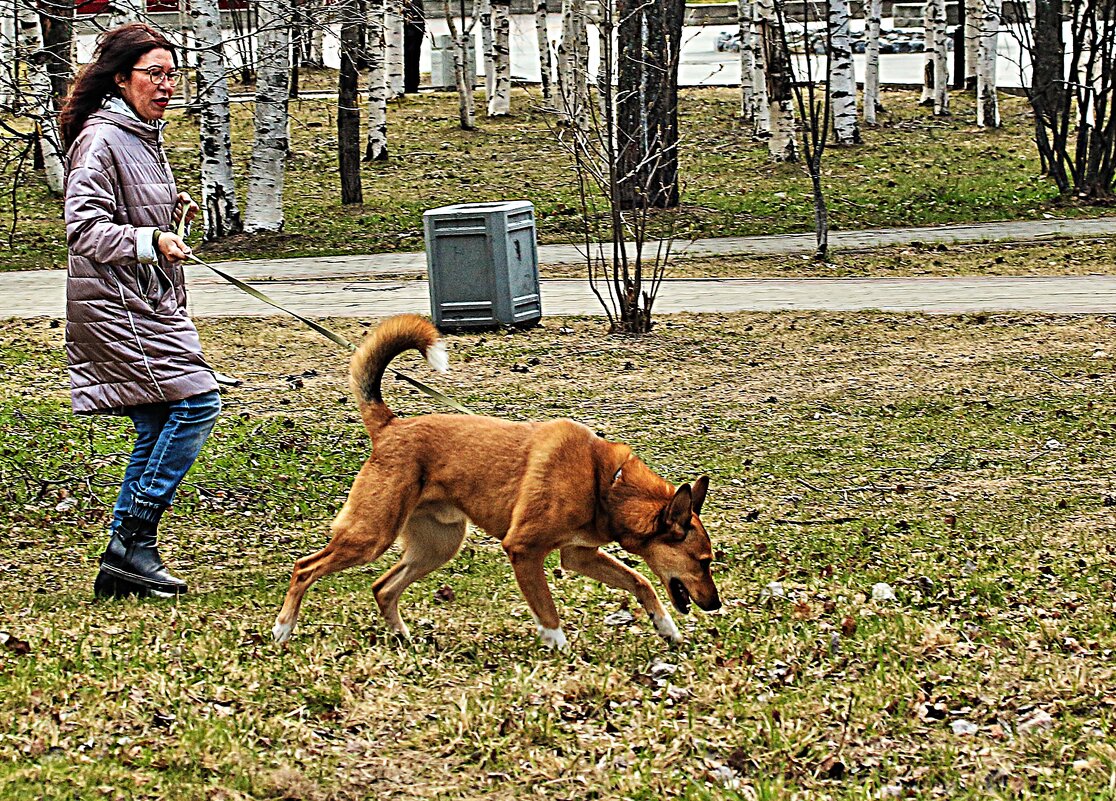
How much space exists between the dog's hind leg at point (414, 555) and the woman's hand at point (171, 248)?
1369 mm

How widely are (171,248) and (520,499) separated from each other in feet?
5.51

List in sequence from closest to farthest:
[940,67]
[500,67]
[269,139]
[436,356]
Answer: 1. [436,356]
2. [269,139]
3. [940,67]
4. [500,67]

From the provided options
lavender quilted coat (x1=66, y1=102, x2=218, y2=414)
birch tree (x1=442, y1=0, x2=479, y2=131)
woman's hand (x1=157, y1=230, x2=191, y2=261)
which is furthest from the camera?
birch tree (x1=442, y1=0, x2=479, y2=131)

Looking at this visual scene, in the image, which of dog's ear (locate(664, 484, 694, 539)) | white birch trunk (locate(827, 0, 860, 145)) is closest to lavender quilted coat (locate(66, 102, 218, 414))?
dog's ear (locate(664, 484, 694, 539))

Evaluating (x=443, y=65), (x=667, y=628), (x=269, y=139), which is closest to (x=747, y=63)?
(x=443, y=65)

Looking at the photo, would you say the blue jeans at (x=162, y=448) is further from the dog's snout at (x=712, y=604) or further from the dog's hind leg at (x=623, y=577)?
the dog's snout at (x=712, y=604)

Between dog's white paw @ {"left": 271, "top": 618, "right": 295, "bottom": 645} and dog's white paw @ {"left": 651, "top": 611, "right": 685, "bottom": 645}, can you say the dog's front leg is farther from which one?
dog's white paw @ {"left": 271, "top": 618, "right": 295, "bottom": 645}

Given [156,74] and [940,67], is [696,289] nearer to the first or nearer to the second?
[156,74]

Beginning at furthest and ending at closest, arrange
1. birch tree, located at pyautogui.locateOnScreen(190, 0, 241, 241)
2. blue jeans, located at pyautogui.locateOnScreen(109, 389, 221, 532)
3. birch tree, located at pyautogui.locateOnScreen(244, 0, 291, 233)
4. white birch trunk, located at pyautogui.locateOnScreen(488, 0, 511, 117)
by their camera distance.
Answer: white birch trunk, located at pyautogui.locateOnScreen(488, 0, 511, 117) → birch tree, located at pyautogui.locateOnScreen(244, 0, 291, 233) → birch tree, located at pyautogui.locateOnScreen(190, 0, 241, 241) → blue jeans, located at pyautogui.locateOnScreen(109, 389, 221, 532)

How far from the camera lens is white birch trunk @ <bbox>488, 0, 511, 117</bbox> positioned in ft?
99.1

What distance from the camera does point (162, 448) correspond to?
592cm

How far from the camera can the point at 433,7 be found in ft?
153

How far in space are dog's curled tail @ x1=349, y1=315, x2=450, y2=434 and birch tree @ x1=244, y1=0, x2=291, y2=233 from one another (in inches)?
476

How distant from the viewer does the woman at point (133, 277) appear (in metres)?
5.64
